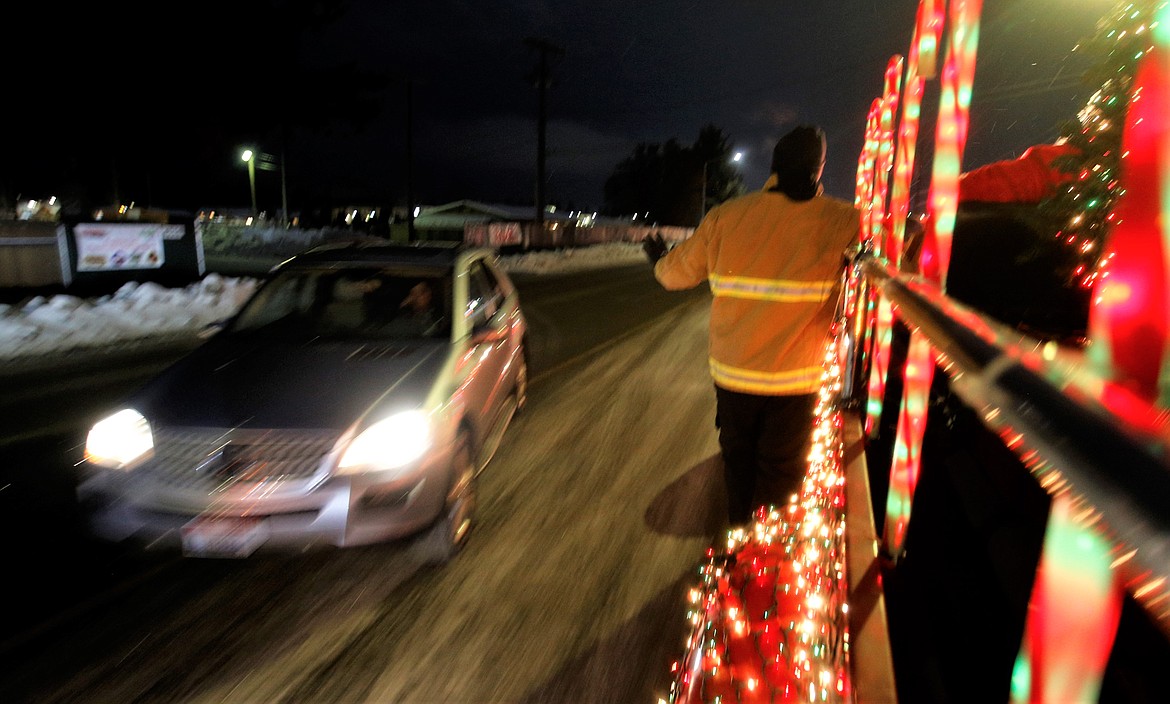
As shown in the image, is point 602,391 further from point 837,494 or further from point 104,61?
point 104,61

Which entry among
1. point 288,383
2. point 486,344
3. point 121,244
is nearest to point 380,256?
point 486,344

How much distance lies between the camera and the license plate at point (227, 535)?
133 inches

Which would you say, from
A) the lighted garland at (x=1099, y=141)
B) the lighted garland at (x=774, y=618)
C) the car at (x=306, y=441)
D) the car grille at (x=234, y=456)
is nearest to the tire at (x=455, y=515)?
the car at (x=306, y=441)

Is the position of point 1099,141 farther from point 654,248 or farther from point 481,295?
point 481,295

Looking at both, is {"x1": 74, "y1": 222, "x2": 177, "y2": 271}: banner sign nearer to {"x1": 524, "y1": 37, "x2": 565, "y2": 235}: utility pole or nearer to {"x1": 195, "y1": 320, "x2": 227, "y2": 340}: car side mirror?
{"x1": 195, "y1": 320, "x2": 227, "y2": 340}: car side mirror

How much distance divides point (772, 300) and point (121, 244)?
15.4 metres

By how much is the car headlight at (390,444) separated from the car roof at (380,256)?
170cm

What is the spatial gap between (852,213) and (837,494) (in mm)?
1202

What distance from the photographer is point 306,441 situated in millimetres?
3510

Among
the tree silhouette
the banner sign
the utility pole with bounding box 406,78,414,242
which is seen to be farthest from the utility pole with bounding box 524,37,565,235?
the tree silhouette

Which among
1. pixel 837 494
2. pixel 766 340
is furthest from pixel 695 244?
pixel 837 494

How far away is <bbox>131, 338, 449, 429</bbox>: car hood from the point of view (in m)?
3.68

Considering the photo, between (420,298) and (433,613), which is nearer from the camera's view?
(433,613)

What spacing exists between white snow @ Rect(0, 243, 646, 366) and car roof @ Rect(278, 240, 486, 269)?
421 cm
